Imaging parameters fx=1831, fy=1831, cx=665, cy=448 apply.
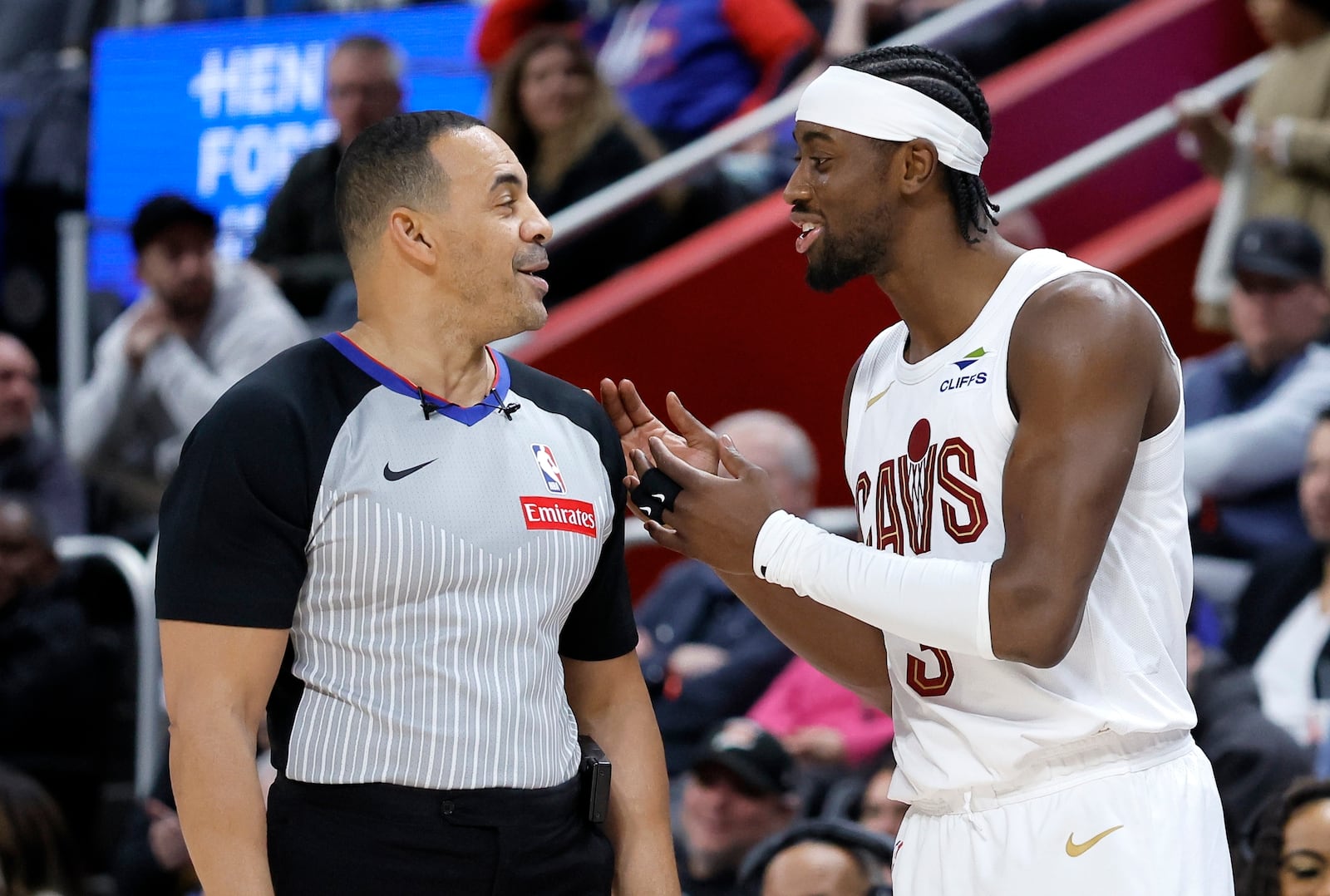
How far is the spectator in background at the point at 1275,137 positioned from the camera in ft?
20.4

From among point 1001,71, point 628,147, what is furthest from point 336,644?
point 1001,71

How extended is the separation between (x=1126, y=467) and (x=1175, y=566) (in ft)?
1.00

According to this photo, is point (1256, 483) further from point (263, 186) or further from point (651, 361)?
point (263, 186)

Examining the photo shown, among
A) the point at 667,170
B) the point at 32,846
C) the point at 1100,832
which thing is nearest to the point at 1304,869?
the point at 1100,832

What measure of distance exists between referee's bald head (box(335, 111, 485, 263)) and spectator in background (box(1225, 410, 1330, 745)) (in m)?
2.99

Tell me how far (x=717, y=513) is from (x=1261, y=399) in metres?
3.23

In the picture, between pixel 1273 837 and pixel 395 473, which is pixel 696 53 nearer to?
pixel 1273 837

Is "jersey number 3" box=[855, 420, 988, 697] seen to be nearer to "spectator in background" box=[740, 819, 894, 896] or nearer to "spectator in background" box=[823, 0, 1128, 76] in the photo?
"spectator in background" box=[740, 819, 894, 896]

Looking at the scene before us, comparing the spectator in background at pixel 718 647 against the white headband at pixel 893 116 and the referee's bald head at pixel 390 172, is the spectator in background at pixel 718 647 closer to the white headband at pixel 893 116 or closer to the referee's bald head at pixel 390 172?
the white headband at pixel 893 116

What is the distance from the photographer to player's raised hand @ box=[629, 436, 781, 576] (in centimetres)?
309

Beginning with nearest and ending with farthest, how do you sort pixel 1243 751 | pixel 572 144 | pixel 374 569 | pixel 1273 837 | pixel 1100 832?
pixel 374 569 → pixel 1100 832 → pixel 1273 837 → pixel 1243 751 → pixel 572 144

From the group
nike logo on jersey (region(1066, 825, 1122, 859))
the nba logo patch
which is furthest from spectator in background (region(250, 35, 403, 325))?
nike logo on jersey (region(1066, 825, 1122, 859))

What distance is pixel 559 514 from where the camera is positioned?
2986 mm

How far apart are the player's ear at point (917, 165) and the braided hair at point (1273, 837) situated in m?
1.95
